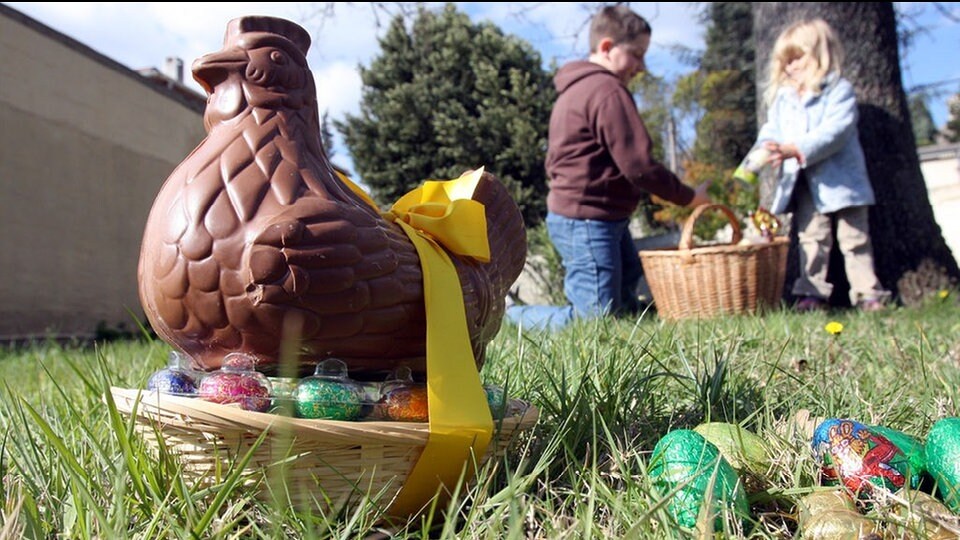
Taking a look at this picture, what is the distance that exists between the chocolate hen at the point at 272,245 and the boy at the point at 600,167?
270cm

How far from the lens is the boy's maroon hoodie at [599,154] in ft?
12.7

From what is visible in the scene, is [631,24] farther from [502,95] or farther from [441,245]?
[502,95]

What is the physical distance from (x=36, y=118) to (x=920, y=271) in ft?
27.9

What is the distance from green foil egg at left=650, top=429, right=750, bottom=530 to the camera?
1.05m

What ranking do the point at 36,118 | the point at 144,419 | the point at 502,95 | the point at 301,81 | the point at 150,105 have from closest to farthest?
the point at 144,419 → the point at 301,81 → the point at 36,118 → the point at 150,105 → the point at 502,95

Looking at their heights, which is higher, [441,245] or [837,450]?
[441,245]

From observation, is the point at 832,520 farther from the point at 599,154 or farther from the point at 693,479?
the point at 599,154

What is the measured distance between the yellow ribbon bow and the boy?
2.62 metres

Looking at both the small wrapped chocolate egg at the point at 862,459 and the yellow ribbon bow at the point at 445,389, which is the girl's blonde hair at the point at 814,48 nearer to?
the small wrapped chocolate egg at the point at 862,459

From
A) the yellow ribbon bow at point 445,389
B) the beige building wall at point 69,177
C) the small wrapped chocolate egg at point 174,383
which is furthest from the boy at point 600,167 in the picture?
the beige building wall at point 69,177

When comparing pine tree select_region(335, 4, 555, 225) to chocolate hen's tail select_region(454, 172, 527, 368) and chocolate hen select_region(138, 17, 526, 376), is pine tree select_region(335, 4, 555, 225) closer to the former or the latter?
chocolate hen's tail select_region(454, 172, 527, 368)

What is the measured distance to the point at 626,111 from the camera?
3900 millimetres

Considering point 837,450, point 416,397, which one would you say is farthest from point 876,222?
point 416,397

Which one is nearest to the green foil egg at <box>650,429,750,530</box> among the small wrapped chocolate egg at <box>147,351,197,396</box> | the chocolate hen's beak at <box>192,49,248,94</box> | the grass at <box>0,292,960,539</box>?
the grass at <box>0,292,960,539</box>
